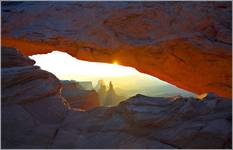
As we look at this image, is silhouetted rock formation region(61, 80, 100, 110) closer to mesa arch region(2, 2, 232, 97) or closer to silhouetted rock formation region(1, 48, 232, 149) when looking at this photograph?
mesa arch region(2, 2, 232, 97)

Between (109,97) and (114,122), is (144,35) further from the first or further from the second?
(109,97)

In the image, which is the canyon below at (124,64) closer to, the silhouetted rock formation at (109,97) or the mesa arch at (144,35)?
the mesa arch at (144,35)

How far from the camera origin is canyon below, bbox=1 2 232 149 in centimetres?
923

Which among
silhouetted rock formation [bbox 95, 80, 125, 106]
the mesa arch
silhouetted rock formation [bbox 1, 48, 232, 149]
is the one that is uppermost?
the mesa arch

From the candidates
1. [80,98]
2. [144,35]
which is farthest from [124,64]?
[80,98]

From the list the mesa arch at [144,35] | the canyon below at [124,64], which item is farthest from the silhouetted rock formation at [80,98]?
the mesa arch at [144,35]

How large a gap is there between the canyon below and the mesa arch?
0.16 ft

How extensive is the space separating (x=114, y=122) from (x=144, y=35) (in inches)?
264

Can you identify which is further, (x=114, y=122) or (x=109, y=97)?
(x=109, y=97)

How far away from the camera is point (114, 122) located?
9875 millimetres

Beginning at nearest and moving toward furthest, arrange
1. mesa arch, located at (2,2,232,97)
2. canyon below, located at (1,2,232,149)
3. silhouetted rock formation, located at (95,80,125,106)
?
canyon below, located at (1,2,232,149) < mesa arch, located at (2,2,232,97) < silhouetted rock formation, located at (95,80,125,106)

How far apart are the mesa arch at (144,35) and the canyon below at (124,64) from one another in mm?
49

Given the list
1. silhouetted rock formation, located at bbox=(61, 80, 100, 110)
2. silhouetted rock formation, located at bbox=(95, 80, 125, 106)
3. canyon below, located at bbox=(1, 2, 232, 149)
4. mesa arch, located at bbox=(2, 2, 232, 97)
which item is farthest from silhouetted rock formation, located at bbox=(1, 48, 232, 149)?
silhouetted rock formation, located at bbox=(95, 80, 125, 106)

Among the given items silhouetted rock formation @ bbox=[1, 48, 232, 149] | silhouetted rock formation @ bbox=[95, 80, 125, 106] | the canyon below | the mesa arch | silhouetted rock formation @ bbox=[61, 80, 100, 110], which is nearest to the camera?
silhouetted rock formation @ bbox=[1, 48, 232, 149]
